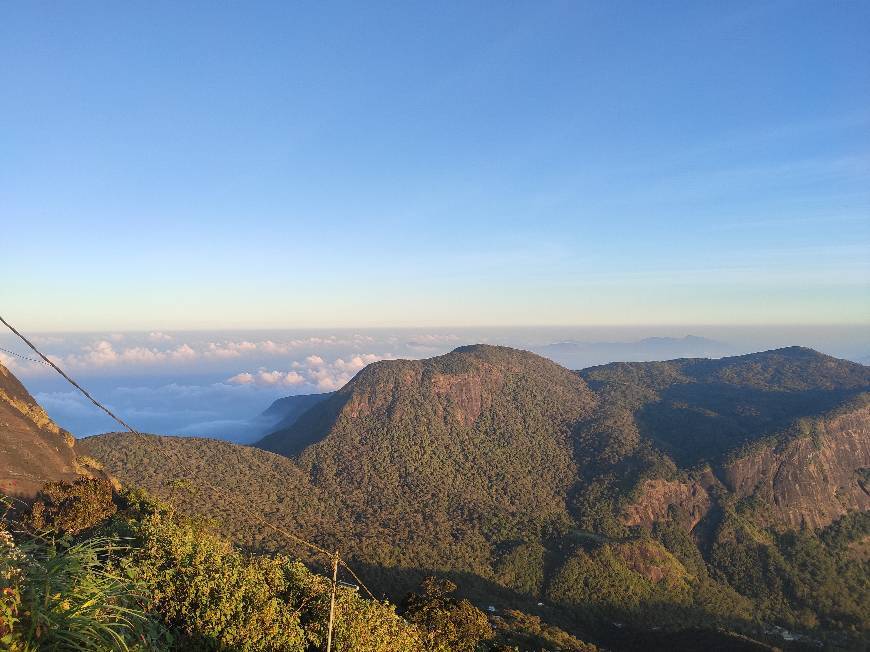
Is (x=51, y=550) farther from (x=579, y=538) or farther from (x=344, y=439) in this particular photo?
(x=344, y=439)

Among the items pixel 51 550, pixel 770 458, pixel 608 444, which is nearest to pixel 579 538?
pixel 608 444

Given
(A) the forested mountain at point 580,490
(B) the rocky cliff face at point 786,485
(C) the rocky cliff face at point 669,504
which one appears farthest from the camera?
(B) the rocky cliff face at point 786,485

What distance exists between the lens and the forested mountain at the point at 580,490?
9880cm

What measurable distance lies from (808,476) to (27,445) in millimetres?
175927

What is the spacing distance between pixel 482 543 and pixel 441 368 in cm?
7946

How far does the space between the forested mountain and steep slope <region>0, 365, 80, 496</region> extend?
108 feet

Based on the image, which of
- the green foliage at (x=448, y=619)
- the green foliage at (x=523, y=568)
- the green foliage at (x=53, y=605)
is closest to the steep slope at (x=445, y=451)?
the green foliage at (x=523, y=568)

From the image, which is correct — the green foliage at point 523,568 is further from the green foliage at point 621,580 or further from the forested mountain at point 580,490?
the green foliage at point 621,580

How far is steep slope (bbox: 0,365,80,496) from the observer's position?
1500 inches

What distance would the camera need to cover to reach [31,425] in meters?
46.2

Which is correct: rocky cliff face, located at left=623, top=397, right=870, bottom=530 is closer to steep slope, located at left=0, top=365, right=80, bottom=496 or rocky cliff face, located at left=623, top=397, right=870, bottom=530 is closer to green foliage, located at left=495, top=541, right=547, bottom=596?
green foliage, located at left=495, top=541, right=547, bottom=596

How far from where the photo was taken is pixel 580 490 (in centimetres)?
14425

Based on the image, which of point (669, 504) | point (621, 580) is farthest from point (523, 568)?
point (669, 504)

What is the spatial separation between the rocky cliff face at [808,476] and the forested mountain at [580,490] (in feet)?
1.64
